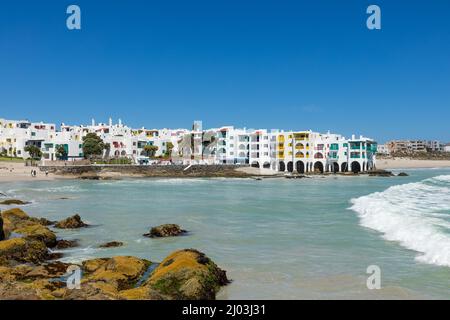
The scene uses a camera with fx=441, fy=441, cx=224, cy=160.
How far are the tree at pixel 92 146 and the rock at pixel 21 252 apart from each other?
88.8m

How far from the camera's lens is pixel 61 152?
327ft

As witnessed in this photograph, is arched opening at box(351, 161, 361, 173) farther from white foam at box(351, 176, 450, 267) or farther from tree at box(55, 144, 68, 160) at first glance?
white foam at box(351, 176, 450, 267)

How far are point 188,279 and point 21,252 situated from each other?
7313 mm

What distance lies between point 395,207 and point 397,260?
16.6 m

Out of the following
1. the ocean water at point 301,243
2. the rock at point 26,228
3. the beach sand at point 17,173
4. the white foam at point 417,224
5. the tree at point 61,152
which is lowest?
the ocean water at point 301,243

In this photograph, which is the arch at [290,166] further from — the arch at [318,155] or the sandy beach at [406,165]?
the sandy beach at [406,165]

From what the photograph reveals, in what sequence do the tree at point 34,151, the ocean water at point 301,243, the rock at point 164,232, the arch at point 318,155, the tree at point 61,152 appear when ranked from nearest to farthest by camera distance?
the ocean water at point 301,243
the rock at point 164,232
the tree at point 34,151
the tree at point 61,152
the arch at point 318,155

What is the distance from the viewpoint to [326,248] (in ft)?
57.6

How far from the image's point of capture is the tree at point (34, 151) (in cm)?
9812

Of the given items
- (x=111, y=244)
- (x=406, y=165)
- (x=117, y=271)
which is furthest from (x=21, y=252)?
(x=406, y=165)

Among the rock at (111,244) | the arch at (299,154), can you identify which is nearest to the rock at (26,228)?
the rock at (111,244)

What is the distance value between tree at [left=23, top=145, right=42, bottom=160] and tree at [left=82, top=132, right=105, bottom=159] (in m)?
9.85

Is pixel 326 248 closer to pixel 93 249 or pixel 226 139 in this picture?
pixel 93 249
